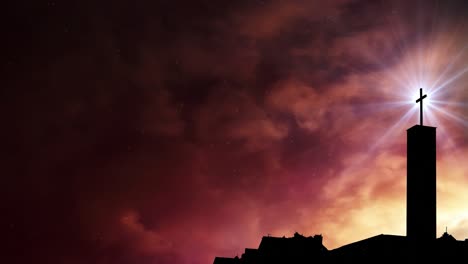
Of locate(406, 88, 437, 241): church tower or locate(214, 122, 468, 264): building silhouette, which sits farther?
locate(406, 88, 437, 241): church tower

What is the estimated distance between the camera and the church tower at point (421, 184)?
37156 millimetres

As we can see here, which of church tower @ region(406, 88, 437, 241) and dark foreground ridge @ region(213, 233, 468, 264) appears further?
church tower @ region(406, 88, 437, 241)

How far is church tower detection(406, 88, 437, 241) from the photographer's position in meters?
37.2

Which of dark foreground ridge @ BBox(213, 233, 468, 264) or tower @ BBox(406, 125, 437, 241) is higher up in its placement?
tower @ BBox(406, 125, 437, 241)

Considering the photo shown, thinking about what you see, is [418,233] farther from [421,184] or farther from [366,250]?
[366,250]

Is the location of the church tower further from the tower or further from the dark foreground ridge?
the dark foreground ridge

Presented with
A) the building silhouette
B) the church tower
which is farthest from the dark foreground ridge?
the church tower

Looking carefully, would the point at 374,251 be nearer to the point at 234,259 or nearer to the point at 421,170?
the point at 421,170

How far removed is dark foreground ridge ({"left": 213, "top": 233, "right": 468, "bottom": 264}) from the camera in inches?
1436

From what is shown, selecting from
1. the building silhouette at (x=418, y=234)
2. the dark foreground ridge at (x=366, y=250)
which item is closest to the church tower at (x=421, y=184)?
the building silhouette at (x=418, y=234)

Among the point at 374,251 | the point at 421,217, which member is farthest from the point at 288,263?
the point at 421,217

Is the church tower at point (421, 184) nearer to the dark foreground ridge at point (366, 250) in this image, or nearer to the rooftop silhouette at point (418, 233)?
the rooftop silhouette at point (418, 233)

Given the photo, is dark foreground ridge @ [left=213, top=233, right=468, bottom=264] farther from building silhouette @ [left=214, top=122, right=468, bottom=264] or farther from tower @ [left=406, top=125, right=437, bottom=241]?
tower @ [left=406, top=125, right=437, bottom=241]

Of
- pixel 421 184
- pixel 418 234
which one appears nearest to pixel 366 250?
pixel 418 234
